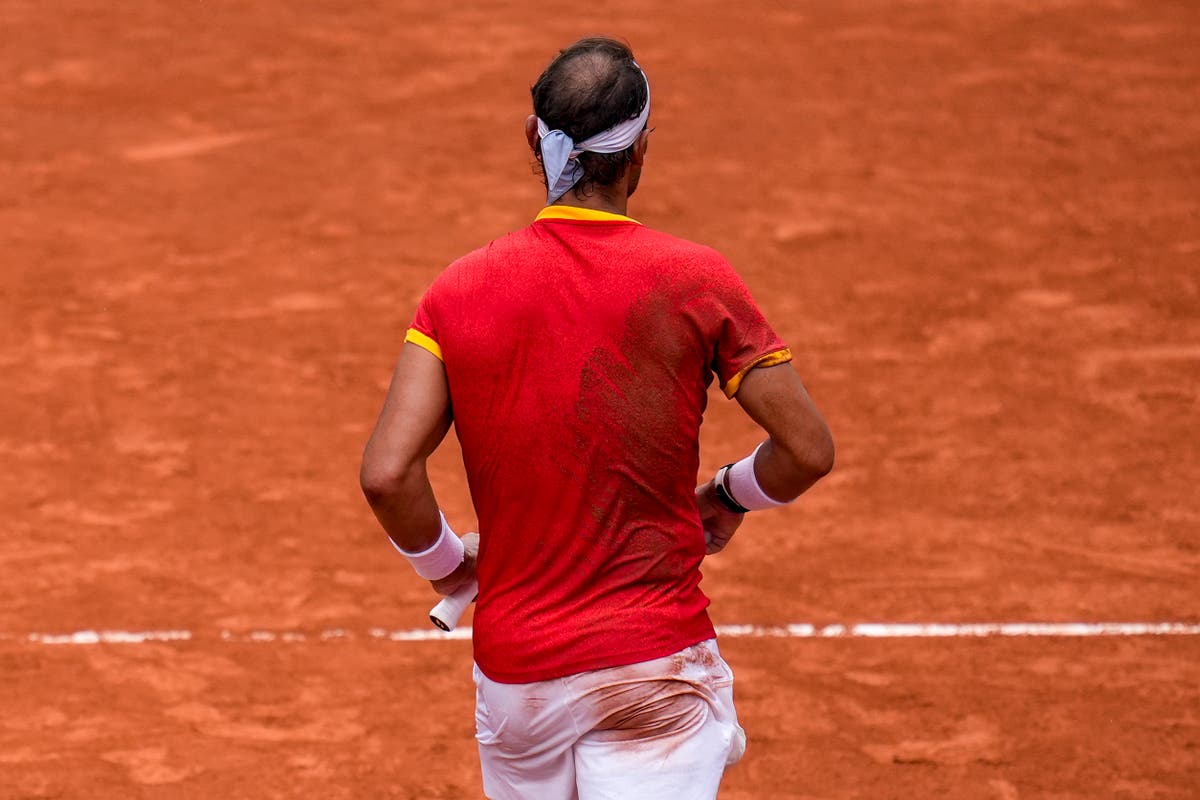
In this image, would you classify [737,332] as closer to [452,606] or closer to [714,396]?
[452,606]

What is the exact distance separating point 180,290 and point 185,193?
4.50 ft

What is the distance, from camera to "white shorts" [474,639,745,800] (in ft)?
9.64

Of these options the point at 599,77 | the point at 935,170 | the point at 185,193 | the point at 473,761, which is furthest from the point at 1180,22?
the point at 599,77

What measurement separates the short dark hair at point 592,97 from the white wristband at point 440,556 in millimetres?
721

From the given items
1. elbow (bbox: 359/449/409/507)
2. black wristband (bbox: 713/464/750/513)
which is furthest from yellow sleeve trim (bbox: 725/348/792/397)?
elbow (bbox: 359/449/409/507)

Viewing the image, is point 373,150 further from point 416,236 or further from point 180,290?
point 180,290

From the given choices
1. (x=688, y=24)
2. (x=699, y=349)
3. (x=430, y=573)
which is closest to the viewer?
(x=699, y=349)

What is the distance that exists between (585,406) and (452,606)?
2.08 ft

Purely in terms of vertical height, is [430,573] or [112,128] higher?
[430,573]

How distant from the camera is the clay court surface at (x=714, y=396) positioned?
603 cm

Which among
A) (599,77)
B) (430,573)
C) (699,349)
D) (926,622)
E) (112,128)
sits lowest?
(926,622)

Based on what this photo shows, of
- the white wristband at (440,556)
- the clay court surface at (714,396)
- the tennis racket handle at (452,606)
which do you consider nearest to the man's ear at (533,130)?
the white wristband at (440,556)

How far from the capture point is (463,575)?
326 centimetres

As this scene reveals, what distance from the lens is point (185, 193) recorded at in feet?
35.3
